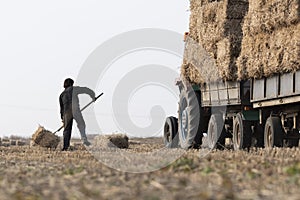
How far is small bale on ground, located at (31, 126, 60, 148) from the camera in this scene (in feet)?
76.0

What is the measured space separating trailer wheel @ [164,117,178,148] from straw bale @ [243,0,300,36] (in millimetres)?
6954

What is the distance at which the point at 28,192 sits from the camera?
24.2ft

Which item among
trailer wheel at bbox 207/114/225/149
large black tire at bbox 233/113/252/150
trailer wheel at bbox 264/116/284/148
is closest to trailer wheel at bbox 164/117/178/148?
trailer wheel at bbox 207/114/225/149

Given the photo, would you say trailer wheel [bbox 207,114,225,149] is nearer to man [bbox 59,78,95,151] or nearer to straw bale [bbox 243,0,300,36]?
man [bbox 59,78,95,151]

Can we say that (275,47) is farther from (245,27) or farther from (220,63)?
(220,63)

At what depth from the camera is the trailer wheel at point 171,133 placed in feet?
76.4

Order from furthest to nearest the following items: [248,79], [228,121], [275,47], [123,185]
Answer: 1. [228,121]
2. [248,79]
3. [275,47]
4. [123,185]

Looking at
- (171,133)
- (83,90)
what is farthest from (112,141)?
(83,90)

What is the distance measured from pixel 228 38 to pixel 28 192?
11595 mm

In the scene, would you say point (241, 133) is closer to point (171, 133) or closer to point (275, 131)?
point (275, 131)

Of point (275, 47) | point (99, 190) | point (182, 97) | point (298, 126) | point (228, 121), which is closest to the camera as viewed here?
point (99, 190)

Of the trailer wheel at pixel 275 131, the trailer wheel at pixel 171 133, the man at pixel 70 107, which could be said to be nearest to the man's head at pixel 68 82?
the man at pixel 70 107

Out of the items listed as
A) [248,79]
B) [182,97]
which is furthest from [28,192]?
[182,97]

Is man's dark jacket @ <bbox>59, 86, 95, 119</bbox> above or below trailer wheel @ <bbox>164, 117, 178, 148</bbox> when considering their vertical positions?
above
